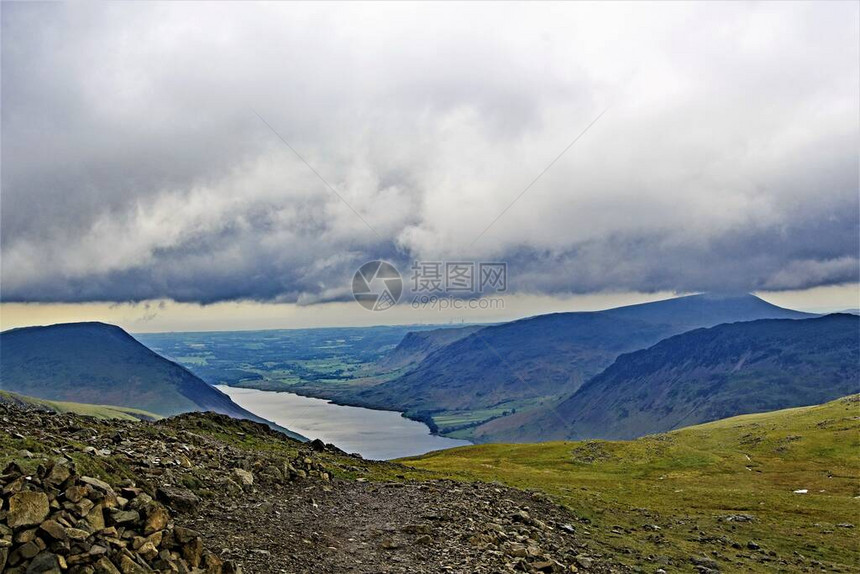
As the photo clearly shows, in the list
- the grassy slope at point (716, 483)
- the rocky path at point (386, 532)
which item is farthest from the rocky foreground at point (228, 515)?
the grassy slope at point (716, 483)

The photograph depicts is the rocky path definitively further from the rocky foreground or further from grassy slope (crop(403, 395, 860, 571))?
grassy slope (crop(403, 395, 860, 571))

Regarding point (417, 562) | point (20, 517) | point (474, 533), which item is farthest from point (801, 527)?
point (20, 517)

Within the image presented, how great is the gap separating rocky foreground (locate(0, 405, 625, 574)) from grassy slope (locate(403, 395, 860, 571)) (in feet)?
24.4

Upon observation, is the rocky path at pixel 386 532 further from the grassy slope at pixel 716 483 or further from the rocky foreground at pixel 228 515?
the grassy slope at pixel 716 483

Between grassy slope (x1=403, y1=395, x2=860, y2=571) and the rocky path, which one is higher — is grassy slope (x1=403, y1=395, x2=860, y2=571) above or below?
below

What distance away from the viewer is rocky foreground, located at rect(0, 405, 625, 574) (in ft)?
53.0

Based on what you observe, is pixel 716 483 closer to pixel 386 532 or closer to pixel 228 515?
pixel 386 532

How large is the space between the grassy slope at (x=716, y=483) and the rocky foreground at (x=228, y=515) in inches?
292

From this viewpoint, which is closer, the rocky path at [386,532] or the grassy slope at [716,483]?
the rocky path at [386,532]

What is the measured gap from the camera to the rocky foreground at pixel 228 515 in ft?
53.0

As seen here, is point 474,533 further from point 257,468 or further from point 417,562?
point 257,468

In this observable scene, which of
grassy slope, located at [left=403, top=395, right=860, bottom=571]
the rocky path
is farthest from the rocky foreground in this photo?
grassy slope, located at [left=403, top=395, right=860, bottom=571]

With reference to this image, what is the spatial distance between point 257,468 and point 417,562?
1284 centimetres

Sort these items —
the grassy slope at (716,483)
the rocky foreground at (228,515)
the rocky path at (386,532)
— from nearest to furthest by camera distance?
the rocky foreground at (228,515) → the rocky path at (386,532) → the grassy slope at (716,483)
